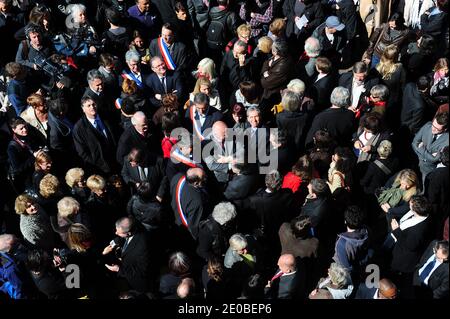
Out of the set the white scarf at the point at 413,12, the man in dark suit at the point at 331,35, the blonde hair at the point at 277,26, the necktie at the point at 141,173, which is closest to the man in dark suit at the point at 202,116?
the necktie at the point at 141,173

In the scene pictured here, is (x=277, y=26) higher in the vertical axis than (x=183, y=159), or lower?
higher

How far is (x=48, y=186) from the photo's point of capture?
6996 mm

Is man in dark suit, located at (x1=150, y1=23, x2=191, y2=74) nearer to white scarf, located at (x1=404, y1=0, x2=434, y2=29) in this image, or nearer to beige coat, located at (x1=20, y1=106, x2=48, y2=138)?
beige coat, located at (x1=20, y1=106, x2=48, y2=138)

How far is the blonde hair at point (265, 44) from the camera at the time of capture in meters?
9.17

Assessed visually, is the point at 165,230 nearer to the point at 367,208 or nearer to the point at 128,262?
the point at 128,262

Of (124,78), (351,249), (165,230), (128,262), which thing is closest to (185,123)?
(124,78)

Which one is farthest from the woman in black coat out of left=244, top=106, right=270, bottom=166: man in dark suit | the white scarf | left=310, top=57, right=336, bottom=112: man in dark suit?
the white scarf

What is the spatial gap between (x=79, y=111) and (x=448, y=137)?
199 inches

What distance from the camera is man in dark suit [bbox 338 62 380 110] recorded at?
8.36 metres

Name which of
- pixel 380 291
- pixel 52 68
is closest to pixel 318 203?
pixel 380 291

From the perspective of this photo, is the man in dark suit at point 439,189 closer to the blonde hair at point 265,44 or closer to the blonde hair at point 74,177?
the blonde hair at point 265,44

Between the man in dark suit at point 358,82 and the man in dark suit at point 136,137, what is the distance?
2.92m

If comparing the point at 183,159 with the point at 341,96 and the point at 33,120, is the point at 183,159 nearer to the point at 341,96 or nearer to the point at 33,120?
the point at 33,120

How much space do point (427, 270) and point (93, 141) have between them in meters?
4.37
